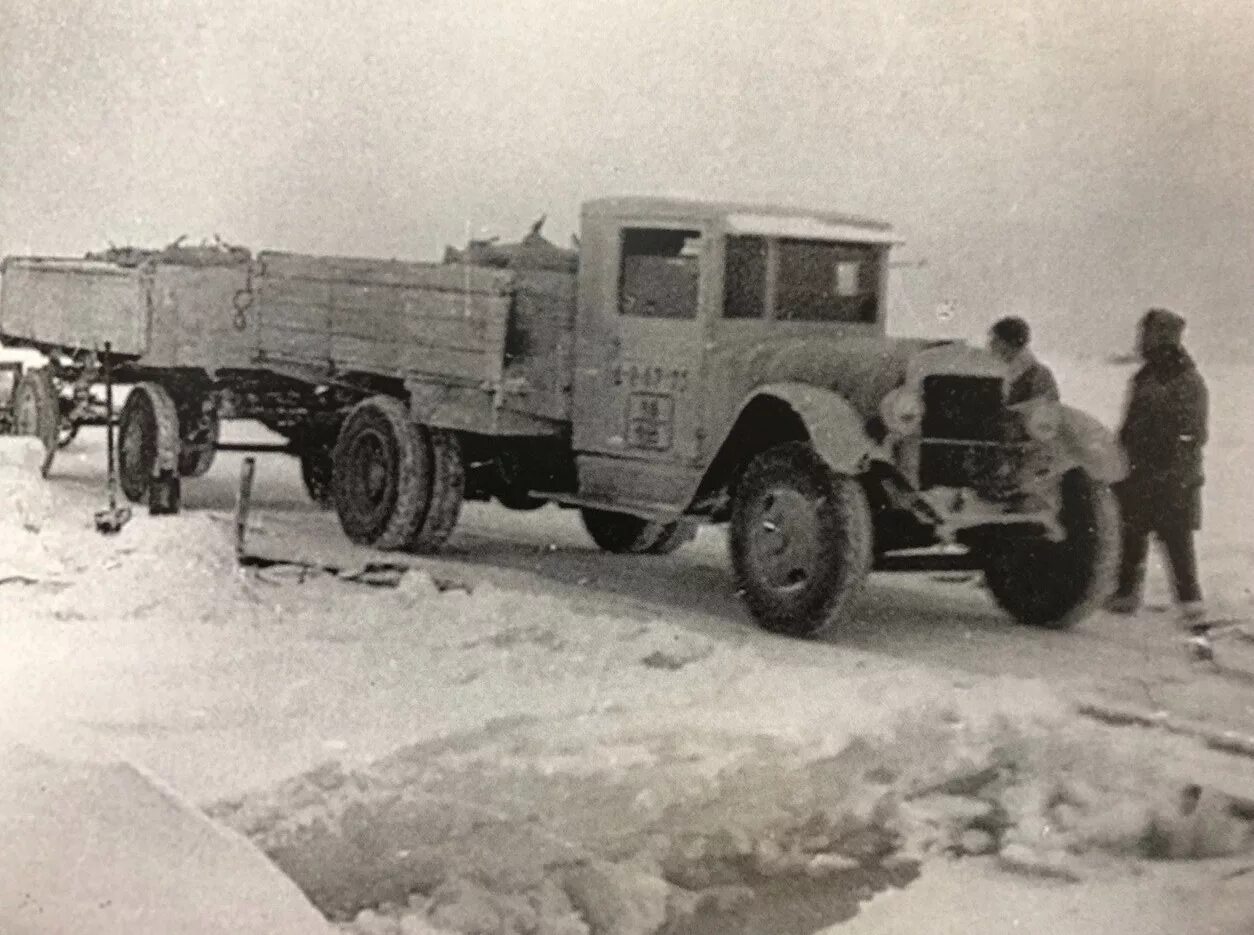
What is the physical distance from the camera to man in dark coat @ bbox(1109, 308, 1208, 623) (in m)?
3.62

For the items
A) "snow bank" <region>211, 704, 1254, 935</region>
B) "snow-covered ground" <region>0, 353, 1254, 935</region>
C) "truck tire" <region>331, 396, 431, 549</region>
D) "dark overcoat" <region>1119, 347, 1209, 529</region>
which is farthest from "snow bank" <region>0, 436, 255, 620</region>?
"dark overcoat" <region>1119, 347, 1209, 529</region>

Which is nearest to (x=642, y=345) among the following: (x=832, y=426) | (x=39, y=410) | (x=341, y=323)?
(x=832, y=426)

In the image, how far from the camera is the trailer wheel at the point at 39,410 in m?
5.93

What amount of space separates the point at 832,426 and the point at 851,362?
38 centimetres

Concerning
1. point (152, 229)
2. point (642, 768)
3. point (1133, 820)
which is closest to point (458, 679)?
point (642, 768)

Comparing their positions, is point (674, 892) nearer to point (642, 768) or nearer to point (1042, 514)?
point (642, 768)

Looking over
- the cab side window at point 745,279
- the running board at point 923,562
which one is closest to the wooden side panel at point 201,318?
the cab side window at point 745,279

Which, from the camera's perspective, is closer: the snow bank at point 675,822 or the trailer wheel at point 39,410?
the snow bank at point 675,822

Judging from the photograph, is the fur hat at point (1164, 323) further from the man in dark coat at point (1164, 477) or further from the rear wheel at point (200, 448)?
the rear wheel at point (200, 448)

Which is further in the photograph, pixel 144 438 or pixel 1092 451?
pixel 144 438

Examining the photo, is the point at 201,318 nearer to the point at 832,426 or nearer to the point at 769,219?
the point at 769,219

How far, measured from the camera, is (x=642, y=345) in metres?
4.38

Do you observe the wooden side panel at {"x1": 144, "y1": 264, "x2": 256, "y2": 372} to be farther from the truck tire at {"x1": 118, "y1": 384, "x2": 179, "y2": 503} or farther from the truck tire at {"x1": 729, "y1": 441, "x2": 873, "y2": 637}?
the truck tire at {"x1": 729, "y1": 441, "x2": 873, "y2": 637}

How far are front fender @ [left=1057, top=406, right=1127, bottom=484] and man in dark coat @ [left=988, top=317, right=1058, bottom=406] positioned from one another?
9 centimetres
